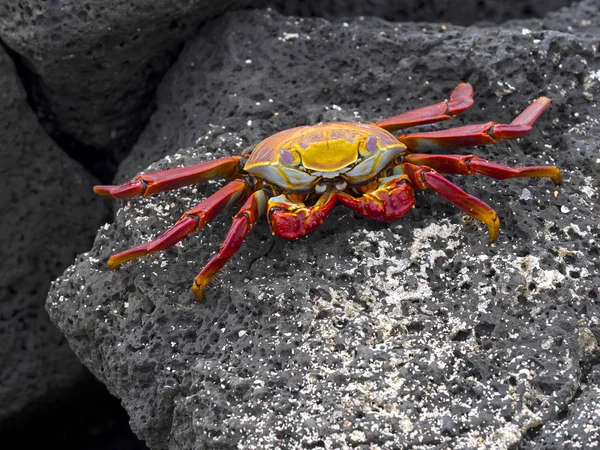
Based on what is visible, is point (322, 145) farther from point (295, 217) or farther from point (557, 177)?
point (557, 177)

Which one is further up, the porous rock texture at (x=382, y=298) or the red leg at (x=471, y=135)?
the red leg at (x=471, y=135)

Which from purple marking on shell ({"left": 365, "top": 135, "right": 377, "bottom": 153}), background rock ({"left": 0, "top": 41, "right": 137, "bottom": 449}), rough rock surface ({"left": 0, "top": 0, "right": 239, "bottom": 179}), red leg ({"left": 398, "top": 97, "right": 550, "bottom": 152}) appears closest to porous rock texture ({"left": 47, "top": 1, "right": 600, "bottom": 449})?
red leg ({"left": 398, "top": 97, "right": 550, "bottom": 152})

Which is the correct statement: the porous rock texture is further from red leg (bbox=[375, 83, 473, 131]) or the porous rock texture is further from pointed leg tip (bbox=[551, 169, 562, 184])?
red leg (bbox=[375, 83, 473, 131])

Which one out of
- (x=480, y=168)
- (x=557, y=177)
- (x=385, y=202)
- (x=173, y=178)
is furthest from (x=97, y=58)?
(x=557, y=177)

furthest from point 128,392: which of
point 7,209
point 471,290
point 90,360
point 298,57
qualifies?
point 298,57

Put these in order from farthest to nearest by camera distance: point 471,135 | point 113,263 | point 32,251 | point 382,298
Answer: point 32,251 → point 471,135 → point 113,263 → point 382,298

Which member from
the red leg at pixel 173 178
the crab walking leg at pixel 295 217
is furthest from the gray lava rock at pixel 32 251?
the crab walking leg at pixel 295 217

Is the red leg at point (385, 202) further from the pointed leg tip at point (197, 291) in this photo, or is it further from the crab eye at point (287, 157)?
the pointed leg tip at point (197, 291)
